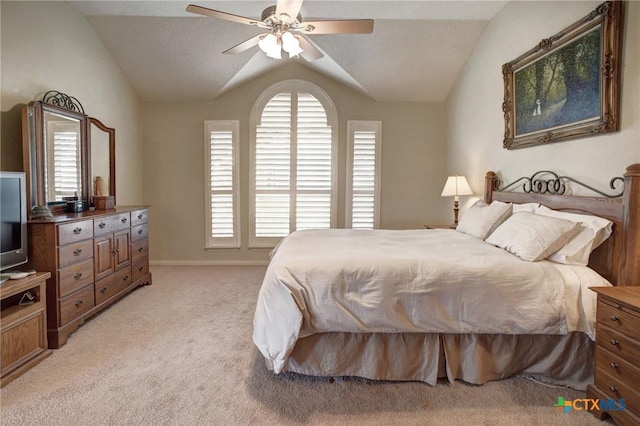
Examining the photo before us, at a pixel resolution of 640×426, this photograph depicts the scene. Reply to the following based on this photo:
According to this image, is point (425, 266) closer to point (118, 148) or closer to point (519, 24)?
point (519, 24)

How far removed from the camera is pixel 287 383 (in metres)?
2.08

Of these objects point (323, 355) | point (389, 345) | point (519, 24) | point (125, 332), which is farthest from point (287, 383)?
point (519, 24)

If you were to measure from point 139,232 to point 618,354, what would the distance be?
13.4ft

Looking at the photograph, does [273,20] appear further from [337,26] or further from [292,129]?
[292,129]

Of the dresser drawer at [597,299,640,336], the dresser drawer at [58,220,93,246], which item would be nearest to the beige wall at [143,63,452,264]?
the dresser drawer at [58,220,93,246]

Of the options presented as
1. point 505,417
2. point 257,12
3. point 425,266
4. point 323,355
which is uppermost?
point 257,12

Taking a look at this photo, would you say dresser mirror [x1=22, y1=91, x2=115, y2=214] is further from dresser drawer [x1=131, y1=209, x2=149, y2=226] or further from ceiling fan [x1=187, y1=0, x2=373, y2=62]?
ceiling fan [x1=187, y1=0, x2=373, y2=62]

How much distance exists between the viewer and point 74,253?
8.95 feet

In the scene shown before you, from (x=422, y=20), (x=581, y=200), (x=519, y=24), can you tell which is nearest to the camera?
(x=581, y=200)

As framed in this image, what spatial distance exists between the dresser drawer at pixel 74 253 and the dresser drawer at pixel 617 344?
3450 mm

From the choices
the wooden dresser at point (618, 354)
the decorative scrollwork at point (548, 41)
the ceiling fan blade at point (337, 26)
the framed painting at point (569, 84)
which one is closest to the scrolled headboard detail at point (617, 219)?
the wooden dresser at point (618, 354)

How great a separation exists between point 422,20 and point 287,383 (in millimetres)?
3779

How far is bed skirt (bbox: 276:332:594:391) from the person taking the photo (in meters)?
2.07

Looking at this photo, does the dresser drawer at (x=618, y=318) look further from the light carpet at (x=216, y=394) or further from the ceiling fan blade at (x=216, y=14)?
the ceiling fan blade at (x=216, y=14)
